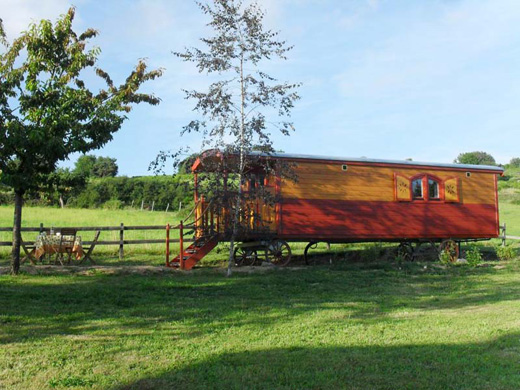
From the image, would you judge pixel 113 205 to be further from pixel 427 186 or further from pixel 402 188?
pixel 427 186

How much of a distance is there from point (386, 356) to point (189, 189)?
8360 mm

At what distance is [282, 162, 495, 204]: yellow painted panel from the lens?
1485cm

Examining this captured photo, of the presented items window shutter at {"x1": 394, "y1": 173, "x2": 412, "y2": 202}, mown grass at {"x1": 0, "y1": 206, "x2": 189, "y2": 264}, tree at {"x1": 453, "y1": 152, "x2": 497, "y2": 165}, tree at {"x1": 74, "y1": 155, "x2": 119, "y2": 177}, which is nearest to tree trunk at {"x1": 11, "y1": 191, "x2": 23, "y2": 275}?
mown grass at {"x1": 0, "y1": 206, "x2": 189, "y2": 264}

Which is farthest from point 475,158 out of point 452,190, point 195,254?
point 195,254

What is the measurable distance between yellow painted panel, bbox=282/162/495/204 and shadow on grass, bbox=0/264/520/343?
2673mm

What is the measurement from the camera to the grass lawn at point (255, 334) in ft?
15.3

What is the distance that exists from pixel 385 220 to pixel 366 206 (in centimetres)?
77

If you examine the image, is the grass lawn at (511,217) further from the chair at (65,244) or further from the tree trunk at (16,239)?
the tree trunk at (16,239)

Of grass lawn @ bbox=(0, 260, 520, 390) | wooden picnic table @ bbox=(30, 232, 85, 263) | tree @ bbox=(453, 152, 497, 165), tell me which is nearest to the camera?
grass lawn @ bbox=(0, 260, 520, 390)

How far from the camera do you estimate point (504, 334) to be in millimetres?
6227

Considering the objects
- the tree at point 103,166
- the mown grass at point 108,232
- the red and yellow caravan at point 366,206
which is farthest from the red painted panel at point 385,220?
the tree at point 103,166

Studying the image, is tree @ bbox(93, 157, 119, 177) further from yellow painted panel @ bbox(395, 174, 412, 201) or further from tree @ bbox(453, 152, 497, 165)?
yellow painted panel @ bbox(395, 174, 412, 201)

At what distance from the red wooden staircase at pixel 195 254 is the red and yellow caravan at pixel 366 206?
0.03 meters

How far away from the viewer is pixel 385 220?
15.8 m
